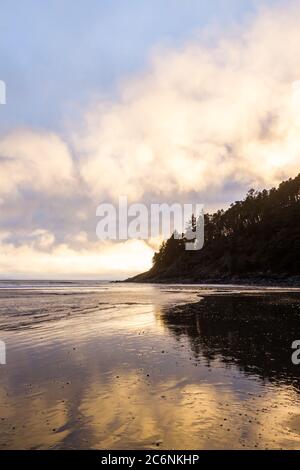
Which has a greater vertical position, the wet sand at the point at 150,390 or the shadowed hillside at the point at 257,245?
the shadowed hillside at the point at 257,245

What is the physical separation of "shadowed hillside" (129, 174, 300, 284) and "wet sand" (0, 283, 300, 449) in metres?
99.0

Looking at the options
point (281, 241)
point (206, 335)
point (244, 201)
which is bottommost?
point (206, 335)

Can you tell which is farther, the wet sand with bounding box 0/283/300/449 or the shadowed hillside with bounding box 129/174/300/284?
the shadowed hillside with bounding box 129/174/300/284

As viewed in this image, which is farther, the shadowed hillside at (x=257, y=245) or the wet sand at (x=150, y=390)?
the shadowed hillside at (x=257, y=245)

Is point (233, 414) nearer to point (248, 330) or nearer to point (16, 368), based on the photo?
point (16, 368)

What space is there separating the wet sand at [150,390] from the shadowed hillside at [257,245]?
99.0 m

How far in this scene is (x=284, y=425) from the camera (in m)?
9.34

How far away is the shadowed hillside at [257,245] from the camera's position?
433 ft

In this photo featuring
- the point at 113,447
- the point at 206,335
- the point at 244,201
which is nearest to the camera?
the point at 113,447

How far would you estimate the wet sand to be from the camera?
8.76 meters

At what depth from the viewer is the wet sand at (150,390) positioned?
28.7 feet

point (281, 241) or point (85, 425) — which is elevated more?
point (281, 241)

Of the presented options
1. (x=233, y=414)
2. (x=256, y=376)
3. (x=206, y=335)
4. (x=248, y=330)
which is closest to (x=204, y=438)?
(x=233, y=414)

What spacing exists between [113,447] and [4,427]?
2.99 meters
